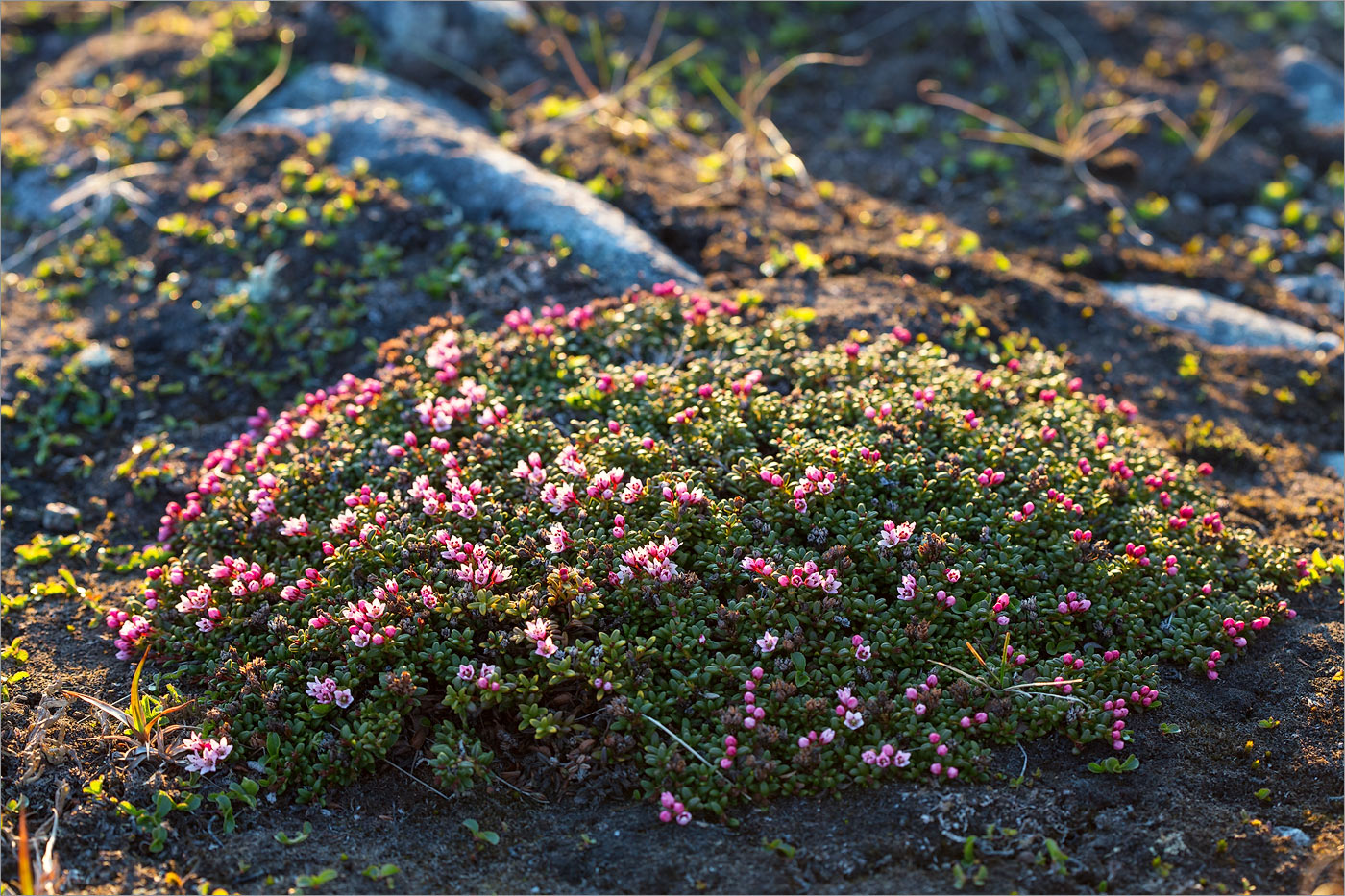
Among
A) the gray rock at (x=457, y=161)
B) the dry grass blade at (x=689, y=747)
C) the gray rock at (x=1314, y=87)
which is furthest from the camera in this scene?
the gray rock at (x=1314, y=87)

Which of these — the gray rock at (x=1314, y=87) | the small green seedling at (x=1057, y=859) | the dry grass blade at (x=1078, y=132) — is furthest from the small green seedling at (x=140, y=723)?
the gray rock at (x=1314, y=87)

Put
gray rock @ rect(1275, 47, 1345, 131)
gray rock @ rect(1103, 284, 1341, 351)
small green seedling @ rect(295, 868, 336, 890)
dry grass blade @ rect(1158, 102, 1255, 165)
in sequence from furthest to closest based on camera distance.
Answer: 1. gray rock @ rect(1275, 47, 1345, 131)
2. dry grass blade @ rect(1158, 102, 1255, 165)
3. gray rock @ rect(1103, 284, 1341, 351)
4. small green seedling @ rect(295, 868, 336, 890)

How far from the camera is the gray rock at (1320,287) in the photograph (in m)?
7.42

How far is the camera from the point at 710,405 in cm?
518

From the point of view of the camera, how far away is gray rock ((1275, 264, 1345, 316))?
7.42 metres

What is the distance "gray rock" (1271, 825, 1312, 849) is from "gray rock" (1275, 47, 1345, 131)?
298 inches

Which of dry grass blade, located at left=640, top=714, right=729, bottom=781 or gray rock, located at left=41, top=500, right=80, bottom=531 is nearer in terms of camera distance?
dry grass blade, located at left=640, top=714, right=729, bottom=781

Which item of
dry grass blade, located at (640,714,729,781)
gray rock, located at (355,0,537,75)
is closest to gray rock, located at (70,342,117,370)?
gray rock, located at (355,0,537,75)

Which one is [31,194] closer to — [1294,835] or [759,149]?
[759,149]

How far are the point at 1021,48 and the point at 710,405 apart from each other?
660cm

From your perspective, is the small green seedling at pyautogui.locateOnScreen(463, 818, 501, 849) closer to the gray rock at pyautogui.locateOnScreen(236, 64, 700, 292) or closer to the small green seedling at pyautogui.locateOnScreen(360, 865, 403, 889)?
the small green seedling at pyautogui.locateOnScreen(360, 865, 403, 889)

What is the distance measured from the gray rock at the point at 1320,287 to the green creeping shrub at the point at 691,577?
9.98 ft

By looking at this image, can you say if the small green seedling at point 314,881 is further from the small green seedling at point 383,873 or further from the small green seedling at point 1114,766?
the small green seedling at point 1114,766

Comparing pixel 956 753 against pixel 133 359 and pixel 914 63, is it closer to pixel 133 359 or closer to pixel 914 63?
pixel 133 359
